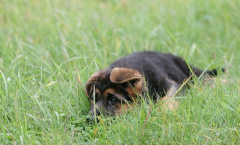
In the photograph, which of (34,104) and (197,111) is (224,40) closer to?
(197,111)

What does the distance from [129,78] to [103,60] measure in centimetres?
196

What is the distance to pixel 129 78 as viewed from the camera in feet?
19.1

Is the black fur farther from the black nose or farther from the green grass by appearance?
the black nose

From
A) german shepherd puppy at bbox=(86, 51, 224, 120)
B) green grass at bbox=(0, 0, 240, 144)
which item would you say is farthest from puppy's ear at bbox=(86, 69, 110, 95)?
green grass at bbox=(0, 0, 240, 144)

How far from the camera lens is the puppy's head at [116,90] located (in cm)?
579

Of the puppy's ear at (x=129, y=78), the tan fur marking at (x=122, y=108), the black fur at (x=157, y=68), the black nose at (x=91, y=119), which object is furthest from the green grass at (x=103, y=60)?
the black fur at (x=157, y=68)

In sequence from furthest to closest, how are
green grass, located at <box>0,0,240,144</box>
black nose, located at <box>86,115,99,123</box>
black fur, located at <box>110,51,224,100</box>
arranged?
black fur, located at <box>110,51,224,100</box> → black nose, located at <box>86,115,99,123</box> → green grass, located at <box>0,0,240,144</box>

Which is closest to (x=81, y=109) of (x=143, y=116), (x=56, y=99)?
(x=56, y=99)

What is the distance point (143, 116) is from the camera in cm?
518

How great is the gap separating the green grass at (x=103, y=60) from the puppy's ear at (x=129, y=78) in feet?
1.29

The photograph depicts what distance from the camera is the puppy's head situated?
5.79 meters

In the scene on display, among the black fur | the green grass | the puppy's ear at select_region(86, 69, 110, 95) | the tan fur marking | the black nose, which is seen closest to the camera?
the green grass

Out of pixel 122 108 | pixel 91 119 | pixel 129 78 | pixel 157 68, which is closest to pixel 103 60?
pixel 157 68

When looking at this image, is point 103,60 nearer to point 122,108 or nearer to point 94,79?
point 94,79
